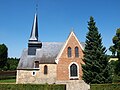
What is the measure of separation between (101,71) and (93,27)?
253 inches

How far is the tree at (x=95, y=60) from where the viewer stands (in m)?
26.0

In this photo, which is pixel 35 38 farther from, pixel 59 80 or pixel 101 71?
pixel 101 71

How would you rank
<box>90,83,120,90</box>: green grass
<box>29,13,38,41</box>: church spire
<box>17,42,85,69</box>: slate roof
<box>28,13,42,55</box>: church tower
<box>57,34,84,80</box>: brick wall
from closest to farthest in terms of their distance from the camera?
1. <box>90,83,120,90</box>: green grass
2. <box>57,34,84,80</box>: brick wall
3. <box>17,42,85,69</box>: slate roof
4. <box>28,13,42,55</box>: church tower
5. <box>29,13,38,41</box>: church spire

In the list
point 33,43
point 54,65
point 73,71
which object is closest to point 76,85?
point 73,71

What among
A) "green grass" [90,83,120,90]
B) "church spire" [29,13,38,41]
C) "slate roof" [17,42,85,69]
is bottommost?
"green grass" [90,83,120,90]

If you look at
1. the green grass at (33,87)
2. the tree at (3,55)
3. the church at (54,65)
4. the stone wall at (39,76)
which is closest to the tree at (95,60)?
the green grass at (33,87)

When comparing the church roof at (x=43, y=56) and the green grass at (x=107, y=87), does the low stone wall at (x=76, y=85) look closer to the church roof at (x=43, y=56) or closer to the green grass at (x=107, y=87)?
the church roof at (x=43, y=56)

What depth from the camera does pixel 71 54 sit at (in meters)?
35.5

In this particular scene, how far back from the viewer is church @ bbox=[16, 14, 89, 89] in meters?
34.8

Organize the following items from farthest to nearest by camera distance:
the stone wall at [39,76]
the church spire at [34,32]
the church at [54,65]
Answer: the church spire at [34,32] → the stone wall at [39,76] → the church at [54,65]

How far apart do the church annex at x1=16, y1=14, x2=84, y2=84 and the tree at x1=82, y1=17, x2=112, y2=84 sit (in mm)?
7195

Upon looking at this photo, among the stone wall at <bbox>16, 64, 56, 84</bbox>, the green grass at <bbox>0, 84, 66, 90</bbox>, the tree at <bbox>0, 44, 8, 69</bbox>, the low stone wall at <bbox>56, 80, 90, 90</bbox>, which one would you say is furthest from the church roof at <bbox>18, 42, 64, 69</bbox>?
the tree at <bbox>0, 44, 8, 69</bbox>

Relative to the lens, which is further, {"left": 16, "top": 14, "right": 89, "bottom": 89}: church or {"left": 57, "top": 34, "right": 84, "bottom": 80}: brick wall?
{"left": 16, "top": 14, "right": 89, "bottom": 89}: church

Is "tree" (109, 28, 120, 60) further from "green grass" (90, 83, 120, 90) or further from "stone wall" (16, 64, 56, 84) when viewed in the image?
"green grass" (90, 83, 120, 90)
